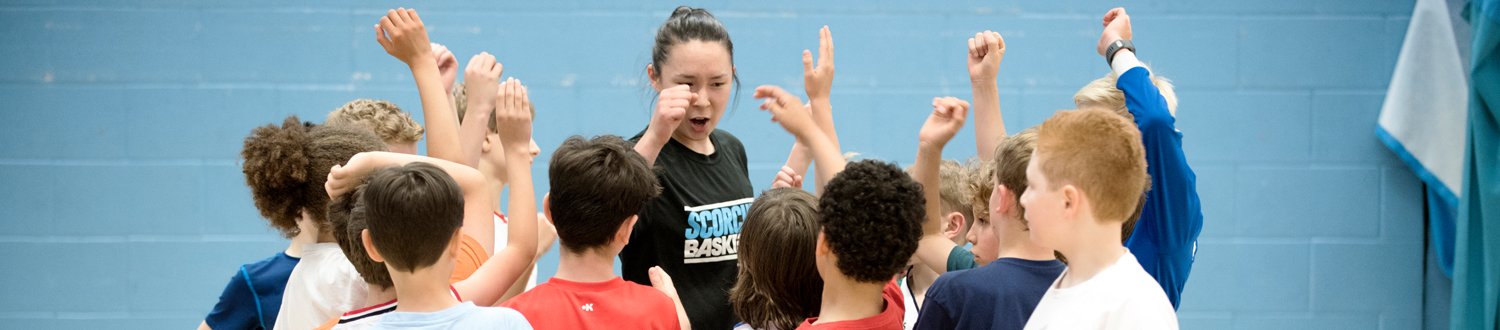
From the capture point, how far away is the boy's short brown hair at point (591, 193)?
1.78 meters

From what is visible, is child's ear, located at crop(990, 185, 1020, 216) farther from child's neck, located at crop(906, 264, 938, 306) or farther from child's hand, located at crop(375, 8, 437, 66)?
child's hand, located at crop(375, 8, 437, 66)

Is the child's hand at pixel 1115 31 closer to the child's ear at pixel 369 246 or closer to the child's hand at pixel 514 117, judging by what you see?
the child's hand at pixel 514 117

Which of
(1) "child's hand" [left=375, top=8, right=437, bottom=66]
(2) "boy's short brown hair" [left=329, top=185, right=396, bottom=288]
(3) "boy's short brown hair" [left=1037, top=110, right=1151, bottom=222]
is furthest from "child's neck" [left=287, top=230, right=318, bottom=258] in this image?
(3) "boy's short brown hair" [left=1037, top=110, right=1151, bottom=222]

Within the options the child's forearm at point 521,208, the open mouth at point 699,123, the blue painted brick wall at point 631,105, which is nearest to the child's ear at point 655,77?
the open mouth at point 699,123

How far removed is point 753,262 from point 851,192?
22 cm

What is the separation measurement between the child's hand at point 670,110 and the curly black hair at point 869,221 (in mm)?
451

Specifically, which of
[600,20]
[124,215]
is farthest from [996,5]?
[124,215]

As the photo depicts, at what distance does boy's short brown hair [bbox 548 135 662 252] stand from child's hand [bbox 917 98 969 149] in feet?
1.75

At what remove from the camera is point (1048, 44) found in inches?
144

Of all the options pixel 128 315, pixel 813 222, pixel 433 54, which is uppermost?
pixel 433 54

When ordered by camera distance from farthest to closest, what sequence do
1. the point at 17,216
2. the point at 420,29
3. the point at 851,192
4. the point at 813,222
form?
the point at 17,216 → the point at 420,29 → the point at 813,222 → the point at 851,192

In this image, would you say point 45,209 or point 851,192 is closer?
point 851,192

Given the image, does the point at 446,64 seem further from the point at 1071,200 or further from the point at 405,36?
the point at 1071,200

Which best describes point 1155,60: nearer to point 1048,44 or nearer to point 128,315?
point 1048,44
